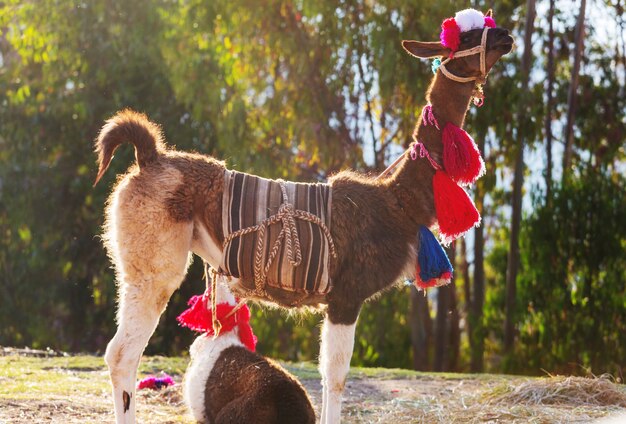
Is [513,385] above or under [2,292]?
under

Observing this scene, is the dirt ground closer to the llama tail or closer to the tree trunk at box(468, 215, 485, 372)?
the llama tail

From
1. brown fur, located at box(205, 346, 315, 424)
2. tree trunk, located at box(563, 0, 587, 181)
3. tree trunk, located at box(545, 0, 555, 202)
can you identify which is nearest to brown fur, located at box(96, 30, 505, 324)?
brown fur, located at box(205, 346, 315, 424)

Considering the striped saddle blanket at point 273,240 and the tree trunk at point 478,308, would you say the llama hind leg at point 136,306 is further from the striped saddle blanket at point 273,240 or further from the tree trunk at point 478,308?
the tree trunk at point 478,308

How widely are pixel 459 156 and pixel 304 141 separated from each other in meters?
5.66

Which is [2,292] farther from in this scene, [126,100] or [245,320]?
[245,320]

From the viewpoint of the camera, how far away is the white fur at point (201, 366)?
4836 millimetres

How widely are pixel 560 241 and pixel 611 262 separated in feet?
1.80

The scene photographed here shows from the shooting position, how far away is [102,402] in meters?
5.54

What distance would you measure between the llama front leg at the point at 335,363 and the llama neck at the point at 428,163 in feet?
2.11

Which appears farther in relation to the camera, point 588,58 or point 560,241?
point 588,58

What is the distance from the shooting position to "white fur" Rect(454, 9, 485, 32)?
453 cm

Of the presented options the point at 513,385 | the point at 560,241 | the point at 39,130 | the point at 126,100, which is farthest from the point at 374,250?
the point at 39,130

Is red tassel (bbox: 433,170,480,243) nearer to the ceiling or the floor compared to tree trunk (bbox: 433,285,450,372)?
nearer to the ceiling

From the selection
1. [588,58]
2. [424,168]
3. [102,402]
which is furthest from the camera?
[588,58]
